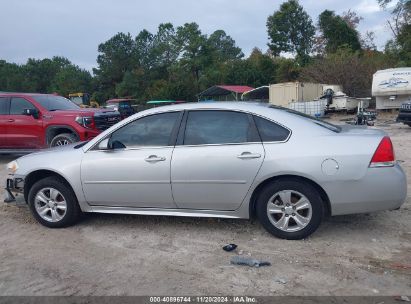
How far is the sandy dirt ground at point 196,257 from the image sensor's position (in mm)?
3492

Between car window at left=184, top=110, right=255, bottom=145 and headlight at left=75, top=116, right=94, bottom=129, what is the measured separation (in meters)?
5.35

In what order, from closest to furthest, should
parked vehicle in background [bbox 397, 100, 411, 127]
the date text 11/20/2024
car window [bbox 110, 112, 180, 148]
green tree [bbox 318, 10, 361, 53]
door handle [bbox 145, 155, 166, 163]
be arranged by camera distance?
the date text 11/20/2024 → door handle [bbox 145, 155, 166, 163] → car window [bbox 110, 112, 180, 148] → parked vehicle in background [bbox 397, 100, 411, 127] → green tree [bbox 318, 10, 361, 53]

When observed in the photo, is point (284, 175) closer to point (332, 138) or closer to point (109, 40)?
point (332, 138)

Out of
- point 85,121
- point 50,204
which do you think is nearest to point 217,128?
point 50,204

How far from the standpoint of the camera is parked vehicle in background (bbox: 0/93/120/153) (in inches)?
372

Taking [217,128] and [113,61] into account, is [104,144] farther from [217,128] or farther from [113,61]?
[113,61]

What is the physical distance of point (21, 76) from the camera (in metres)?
72.6

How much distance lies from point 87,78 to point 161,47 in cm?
1488

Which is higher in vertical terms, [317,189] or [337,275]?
[317,189]

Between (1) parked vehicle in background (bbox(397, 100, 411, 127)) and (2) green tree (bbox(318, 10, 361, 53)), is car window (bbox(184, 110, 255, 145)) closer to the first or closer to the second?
(1) parked vehicle in background (bbox(397, 100, 411, 127))

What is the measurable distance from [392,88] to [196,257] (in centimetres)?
1831

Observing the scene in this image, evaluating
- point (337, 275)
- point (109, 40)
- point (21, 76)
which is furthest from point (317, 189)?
point (21, 76)

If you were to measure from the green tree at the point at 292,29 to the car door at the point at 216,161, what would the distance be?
4554 cm

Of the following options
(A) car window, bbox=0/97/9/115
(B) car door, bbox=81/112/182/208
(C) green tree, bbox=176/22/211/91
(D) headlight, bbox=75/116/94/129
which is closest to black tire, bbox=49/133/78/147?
(D) headlight, bbox=75/116/94/129
